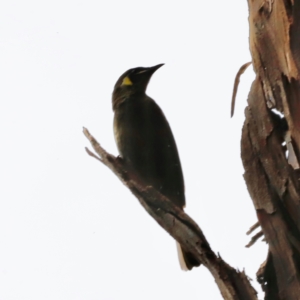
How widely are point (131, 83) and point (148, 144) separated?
704 mm

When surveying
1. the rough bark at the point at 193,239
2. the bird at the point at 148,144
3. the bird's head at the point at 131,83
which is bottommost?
the rough bark at the point at 193,239

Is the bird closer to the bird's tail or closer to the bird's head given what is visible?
the bird's head

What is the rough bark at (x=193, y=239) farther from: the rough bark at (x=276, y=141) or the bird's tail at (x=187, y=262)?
the bird's tail at (x=187, y=262)

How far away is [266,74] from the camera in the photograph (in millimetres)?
1805

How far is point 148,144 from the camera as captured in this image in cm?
378

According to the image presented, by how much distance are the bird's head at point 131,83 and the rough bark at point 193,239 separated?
2.14 m

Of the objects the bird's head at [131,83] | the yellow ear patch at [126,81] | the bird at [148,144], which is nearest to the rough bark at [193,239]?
the bird at [148,144]

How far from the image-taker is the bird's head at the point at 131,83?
165 inches

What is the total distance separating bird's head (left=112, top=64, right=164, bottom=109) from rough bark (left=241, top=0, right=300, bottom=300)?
2381mm

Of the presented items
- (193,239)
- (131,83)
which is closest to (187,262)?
(193,239)

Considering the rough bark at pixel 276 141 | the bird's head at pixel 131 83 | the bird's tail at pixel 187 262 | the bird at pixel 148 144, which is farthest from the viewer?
the bird's head at pixel 131 83

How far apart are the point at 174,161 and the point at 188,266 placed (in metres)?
1.06

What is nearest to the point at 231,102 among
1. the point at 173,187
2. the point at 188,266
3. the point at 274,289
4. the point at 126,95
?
the point at 274,289

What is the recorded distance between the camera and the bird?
3613 mm
